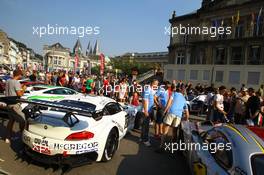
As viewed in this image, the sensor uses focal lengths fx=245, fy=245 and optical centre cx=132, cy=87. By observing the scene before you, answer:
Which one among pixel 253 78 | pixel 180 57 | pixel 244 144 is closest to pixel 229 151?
pixel 244 144

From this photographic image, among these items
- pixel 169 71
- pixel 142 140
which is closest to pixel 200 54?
pixel 169 71

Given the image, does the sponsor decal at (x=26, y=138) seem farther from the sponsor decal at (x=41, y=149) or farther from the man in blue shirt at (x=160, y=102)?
the man in blue shirt at (x=160, y=102)

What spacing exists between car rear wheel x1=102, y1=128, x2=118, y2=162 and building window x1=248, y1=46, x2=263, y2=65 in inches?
1108

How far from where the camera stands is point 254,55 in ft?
97.7

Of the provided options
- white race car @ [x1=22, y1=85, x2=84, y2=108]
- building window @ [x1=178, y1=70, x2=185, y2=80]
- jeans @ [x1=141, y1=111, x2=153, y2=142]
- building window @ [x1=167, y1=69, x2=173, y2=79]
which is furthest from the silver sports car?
building window @ [x1=167, y1=69, x2=173, y2=79]

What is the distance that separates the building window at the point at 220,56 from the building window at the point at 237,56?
1152mm

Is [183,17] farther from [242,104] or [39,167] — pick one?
[39,167]

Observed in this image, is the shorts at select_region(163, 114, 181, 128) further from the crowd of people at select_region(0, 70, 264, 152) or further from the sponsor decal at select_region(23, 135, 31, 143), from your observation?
the sponsor decal at select_region(23, 135, 31, 143)

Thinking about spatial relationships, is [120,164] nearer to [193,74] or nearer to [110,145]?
[110,145]

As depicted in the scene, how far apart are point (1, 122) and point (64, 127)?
448 centimetres

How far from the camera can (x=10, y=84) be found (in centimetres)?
596

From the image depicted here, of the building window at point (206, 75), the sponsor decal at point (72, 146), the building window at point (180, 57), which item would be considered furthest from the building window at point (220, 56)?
the sponsor decal at point (72, 146)

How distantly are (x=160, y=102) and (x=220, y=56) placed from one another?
3001 cm

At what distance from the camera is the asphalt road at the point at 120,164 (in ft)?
15.0
